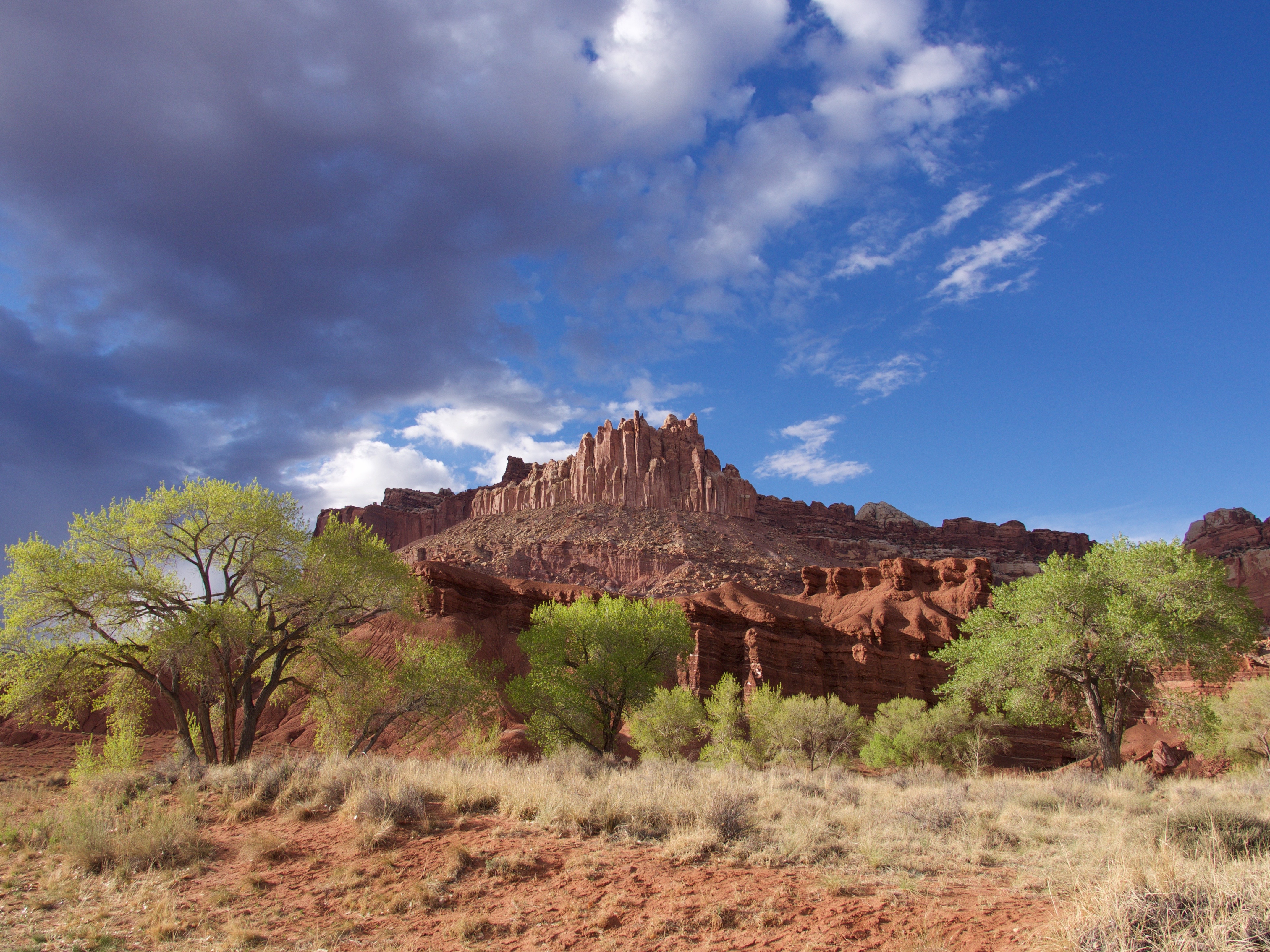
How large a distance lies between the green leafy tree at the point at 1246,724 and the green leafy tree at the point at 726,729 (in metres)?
17.9

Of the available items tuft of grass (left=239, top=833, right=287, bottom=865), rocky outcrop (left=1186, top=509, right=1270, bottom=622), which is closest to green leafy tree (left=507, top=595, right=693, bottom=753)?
tuft of grass (left=239, top=833, right=287, bottom=865)

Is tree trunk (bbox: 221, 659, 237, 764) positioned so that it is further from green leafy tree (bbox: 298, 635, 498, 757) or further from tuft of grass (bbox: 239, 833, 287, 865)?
tuft of grass (bbox: 239, 833, 287, 865)

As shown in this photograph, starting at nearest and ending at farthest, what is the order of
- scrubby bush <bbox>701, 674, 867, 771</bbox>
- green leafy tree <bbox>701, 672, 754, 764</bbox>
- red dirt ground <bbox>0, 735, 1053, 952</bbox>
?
red dirt ground <bbox>0, 735, 1053, 952</bbox>, green leafy tree <bbox>701, 672, 754, 764</bbox>, scrubby bush <bbox>701, 674, 867, 771</bbox>

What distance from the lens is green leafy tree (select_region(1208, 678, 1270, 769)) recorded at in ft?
88.8

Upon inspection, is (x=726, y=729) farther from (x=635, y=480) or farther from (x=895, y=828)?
(x=635, y=480)

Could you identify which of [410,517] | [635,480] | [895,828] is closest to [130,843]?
[895,828]

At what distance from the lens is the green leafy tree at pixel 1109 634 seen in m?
17.9

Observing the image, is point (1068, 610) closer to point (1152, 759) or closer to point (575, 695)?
point (575, 695)

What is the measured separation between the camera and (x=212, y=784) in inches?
465

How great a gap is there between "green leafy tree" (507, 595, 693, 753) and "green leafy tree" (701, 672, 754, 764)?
4.78 meters

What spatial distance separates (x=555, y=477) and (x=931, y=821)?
369ft

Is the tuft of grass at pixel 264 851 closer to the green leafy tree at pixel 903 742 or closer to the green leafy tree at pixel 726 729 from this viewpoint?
the green leafy tree at pixel 726 729

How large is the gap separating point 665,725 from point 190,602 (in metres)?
18.2

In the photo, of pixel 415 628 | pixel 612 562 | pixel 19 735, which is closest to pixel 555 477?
pixel 612 562
